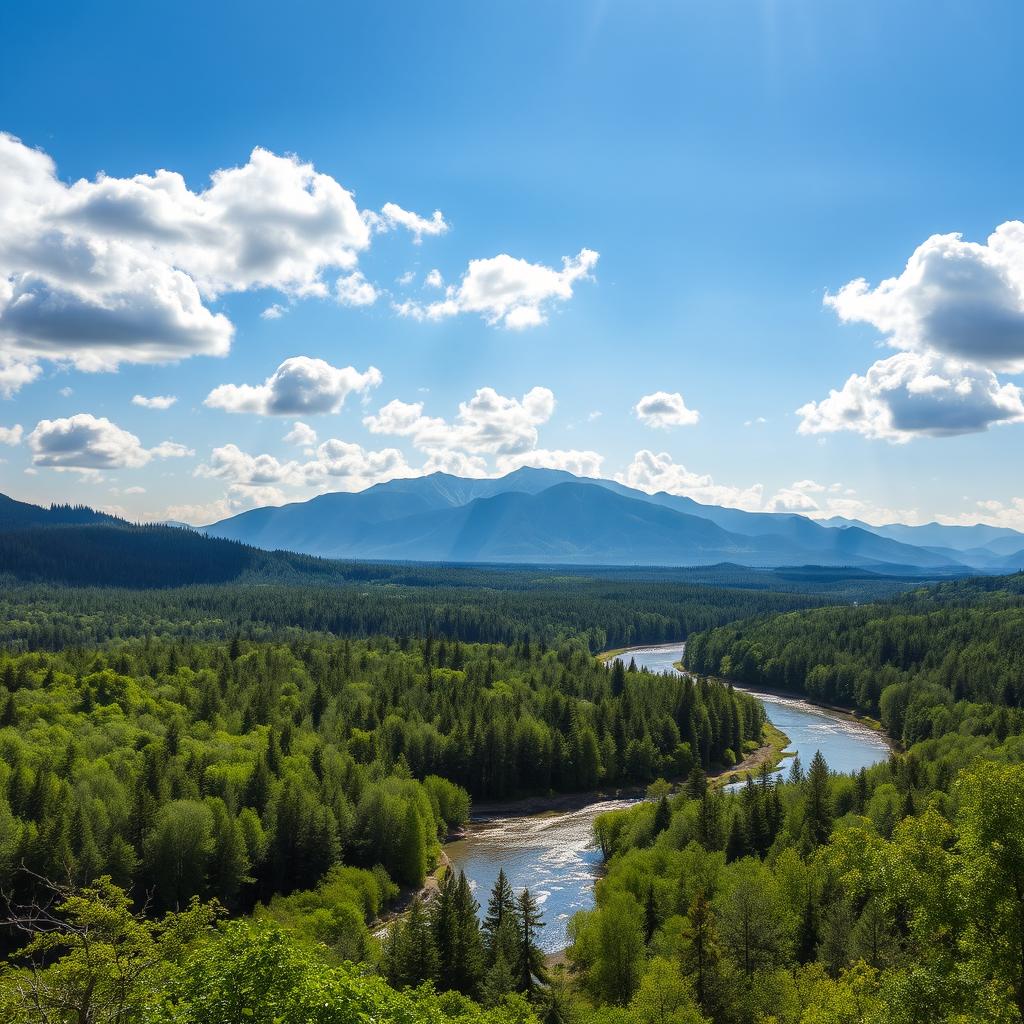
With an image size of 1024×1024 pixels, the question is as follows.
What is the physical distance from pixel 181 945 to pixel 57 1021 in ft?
21.8

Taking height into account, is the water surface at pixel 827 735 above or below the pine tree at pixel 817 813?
below

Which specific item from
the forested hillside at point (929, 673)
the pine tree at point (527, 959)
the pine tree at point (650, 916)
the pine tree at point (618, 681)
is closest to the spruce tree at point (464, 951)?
the pine tree at point (527, 959)

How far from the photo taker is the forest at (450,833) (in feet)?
75.3

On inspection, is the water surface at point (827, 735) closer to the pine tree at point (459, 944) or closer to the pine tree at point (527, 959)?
the pine tree at point (527, 959)

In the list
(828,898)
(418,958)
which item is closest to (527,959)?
(418,958)

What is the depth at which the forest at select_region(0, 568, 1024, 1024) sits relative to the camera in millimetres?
22938

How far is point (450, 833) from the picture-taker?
101438 mm

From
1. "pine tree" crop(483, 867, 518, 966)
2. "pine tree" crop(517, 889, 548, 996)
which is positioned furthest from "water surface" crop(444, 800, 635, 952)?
"pine tree" crop(517, 889, 548, 996)

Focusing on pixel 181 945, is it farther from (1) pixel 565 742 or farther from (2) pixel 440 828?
(1) pixel 565 742

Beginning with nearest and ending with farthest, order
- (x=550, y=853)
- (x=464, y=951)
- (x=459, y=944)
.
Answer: (x=464, y=951)
(x=459, y=944)
(x=550, y=853)

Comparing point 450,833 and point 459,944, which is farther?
point 450,833

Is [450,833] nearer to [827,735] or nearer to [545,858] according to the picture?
[545,858]

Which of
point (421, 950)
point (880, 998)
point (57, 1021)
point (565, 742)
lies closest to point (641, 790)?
point (565, 742)

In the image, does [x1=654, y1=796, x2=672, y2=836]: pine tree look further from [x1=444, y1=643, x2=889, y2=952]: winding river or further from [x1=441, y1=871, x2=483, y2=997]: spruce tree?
[x1=441, y1=871, x2=483, y2=997]: spruce tree
